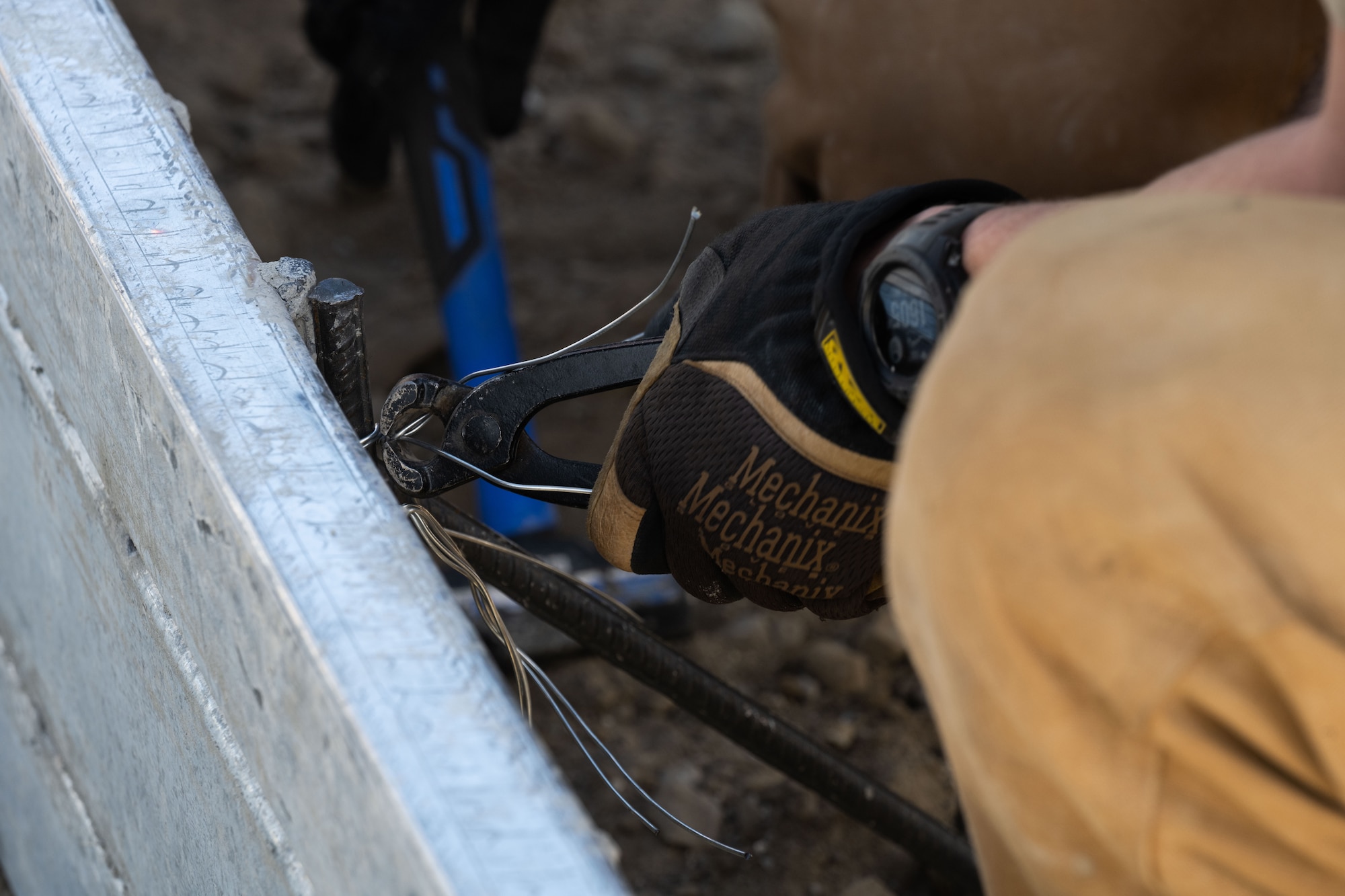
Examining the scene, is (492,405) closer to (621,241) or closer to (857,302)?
(857,302)

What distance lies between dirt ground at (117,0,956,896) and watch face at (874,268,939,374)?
111cm

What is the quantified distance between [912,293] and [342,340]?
0.43 metres

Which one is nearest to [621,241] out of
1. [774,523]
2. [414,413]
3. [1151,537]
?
[414,413]

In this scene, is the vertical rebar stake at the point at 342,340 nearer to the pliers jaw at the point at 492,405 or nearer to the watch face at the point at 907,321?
the pliers jaw at the point at 492,405

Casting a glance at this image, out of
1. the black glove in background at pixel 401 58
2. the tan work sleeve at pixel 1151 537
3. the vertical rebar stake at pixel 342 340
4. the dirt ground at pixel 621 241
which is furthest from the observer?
the black glove in background at pixel 401 58

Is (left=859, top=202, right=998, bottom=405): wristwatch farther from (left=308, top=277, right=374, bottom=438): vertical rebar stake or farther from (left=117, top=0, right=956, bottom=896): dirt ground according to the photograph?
(left=117, top=0, right=956, bottom=896): dirt ground

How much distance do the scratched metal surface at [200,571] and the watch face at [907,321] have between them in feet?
1.08

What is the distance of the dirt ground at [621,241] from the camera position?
1864mm

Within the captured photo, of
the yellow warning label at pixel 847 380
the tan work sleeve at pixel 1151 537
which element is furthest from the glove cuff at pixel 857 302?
the tan work sleeve at pixel 1151 537

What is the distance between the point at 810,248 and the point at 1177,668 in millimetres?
450

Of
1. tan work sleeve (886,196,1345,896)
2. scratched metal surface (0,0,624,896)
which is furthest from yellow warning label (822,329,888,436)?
scratched metal surface (0,0,624,896)

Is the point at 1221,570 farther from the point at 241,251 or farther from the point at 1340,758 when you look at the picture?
the point at 241,251

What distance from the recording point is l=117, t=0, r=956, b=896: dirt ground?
186 cm

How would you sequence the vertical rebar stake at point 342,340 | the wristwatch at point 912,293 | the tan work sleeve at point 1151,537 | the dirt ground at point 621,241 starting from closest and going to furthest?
the tan work sleeve at point 1151,537 < the wristwatch at point 912,293 < the vertical rebar stake at point 342,340 < the dirt ground at point 621,241
